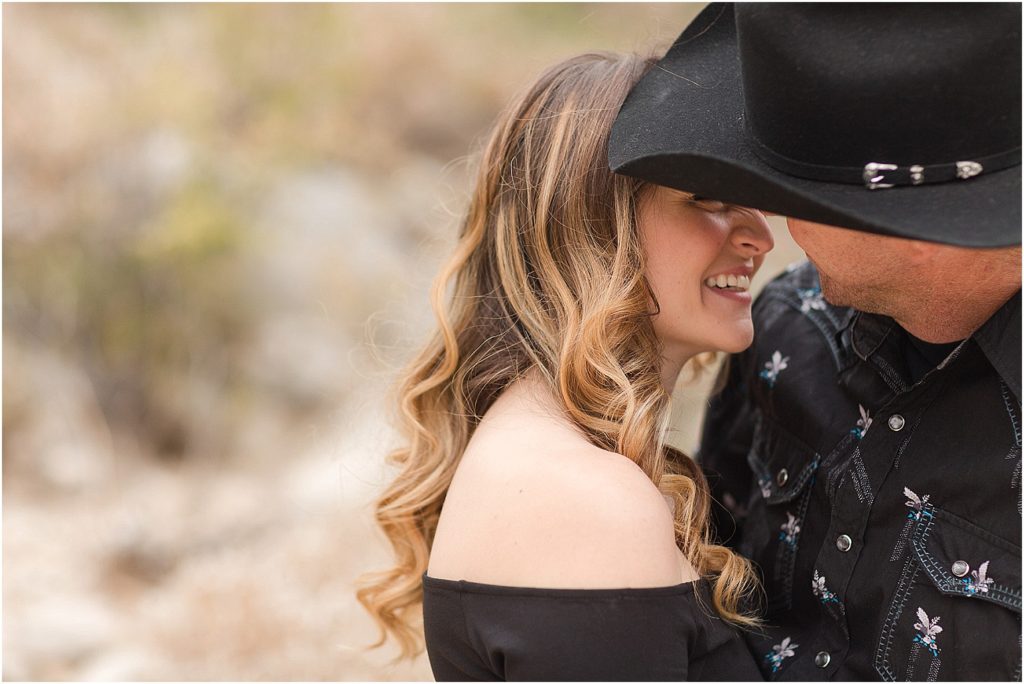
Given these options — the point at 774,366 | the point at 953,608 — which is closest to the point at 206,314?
the point at 774,366

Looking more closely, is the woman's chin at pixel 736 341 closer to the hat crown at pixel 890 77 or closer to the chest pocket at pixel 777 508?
the chest pocket at pixel 777 508

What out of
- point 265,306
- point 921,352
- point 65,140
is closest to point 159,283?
point 265,306

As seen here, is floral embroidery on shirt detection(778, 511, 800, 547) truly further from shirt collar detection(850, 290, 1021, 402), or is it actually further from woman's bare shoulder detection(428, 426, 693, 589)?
shirt collar detection(850, 290, 1021, 402)

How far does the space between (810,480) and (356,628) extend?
2147 millimetres

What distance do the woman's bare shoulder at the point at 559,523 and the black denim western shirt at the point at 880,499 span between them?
0.43 m

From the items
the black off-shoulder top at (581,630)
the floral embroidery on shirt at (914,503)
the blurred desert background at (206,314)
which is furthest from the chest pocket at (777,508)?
the blurred desert background at (206,314)

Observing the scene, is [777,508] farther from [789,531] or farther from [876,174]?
[876,174]

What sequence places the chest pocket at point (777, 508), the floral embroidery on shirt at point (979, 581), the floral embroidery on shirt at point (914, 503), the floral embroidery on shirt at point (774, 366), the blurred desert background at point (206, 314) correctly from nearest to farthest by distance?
1. the floral embroidery on shirt at point (979, 581)
2. the floral embroidery on shirt at point (914, 503)
3. the chest pocket at point (777, 508)
4. the floral embroidery on shirt at point (774, 366)
5. the blurred desert background at point (206, 314)

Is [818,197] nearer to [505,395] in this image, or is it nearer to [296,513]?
[505,395]

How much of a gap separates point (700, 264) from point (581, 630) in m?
0.82

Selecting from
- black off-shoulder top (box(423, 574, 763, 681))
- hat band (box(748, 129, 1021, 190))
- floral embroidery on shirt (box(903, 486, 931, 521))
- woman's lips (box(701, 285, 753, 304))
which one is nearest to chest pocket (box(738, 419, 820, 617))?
floral embroidery on shirt (box(903, 486, 931, 521))

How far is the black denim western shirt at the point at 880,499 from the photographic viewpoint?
1.79 m

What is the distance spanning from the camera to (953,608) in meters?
1.83

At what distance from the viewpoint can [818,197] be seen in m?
1.58
